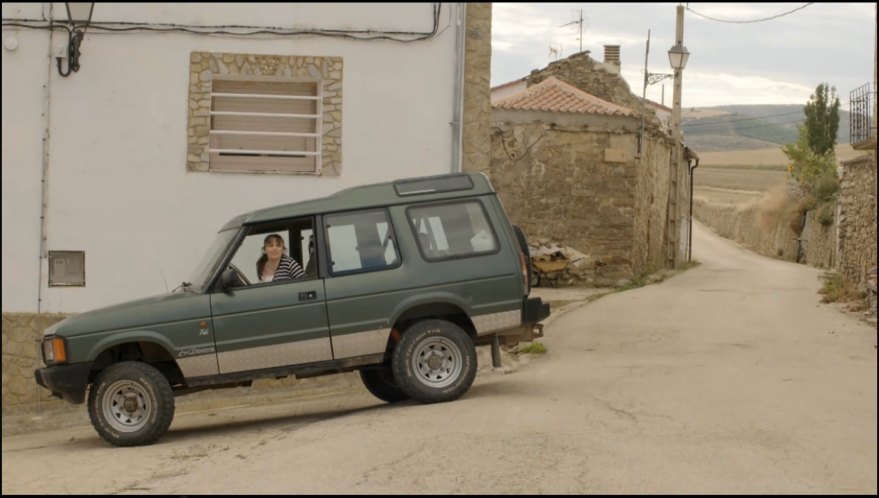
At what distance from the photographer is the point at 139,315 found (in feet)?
32.4

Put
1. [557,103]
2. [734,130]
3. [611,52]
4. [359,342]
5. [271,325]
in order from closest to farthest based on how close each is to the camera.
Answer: [271,325] < [359,342] < [557,103] < [611,52] < [734,130]

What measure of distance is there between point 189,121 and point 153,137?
0.47 metres

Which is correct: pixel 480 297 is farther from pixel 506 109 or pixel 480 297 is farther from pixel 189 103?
pixel 506 109

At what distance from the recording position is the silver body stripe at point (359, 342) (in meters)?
10.2

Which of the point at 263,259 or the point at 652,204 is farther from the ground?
the point at 652,204

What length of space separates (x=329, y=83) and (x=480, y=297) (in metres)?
4.51

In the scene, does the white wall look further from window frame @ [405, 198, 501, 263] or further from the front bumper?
the front bumper

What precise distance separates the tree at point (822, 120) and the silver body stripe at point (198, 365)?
144ft

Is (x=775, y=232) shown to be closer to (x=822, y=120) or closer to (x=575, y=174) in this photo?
(x=822, y=120)

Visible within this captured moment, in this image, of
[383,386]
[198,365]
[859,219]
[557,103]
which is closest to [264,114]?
[383,386]

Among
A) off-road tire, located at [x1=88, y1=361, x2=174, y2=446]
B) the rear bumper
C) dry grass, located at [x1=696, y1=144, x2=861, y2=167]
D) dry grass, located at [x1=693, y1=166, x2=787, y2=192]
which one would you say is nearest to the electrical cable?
the rear bumper

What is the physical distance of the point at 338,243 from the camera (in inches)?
408

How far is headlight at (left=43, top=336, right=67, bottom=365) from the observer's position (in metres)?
9.82

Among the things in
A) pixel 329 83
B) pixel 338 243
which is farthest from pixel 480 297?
pixel 329 83
